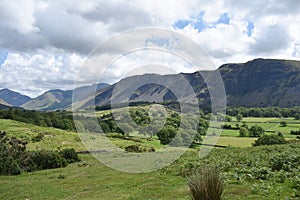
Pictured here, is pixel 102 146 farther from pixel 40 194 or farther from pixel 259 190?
pixel 259 190

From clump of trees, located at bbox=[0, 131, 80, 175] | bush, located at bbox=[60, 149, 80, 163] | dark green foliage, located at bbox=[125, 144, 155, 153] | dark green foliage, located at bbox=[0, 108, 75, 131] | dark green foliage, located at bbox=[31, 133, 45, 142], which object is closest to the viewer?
clump of trees, located at bbox=[0, 131, 80, 175]

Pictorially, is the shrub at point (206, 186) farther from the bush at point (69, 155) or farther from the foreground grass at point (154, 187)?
the bush at point (69, 155)

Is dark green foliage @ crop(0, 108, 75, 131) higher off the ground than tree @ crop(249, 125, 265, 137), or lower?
higher

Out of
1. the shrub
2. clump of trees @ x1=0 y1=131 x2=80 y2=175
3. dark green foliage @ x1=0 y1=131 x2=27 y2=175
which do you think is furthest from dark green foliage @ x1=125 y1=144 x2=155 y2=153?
the shrub

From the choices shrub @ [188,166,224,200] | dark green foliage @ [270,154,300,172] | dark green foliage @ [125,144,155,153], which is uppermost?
shrub @ [188,166,224,200]

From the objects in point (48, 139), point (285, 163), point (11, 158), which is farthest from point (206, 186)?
point (48, 139)

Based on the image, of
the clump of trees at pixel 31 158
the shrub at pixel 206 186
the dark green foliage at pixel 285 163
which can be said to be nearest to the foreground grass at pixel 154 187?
the dark green foliage at pixel 285 163

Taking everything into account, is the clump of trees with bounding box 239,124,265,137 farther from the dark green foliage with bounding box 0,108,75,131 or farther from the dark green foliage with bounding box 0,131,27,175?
the dark green foliage with bounding box 0,131,27,175

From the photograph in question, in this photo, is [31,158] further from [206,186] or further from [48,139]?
[206,186]

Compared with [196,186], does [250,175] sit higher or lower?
lower

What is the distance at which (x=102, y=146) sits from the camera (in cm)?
6988

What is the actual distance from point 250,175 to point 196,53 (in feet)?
30.5

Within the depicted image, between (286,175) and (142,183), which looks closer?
(286,175)

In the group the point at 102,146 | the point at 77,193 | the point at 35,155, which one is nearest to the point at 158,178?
the point at 77,193
